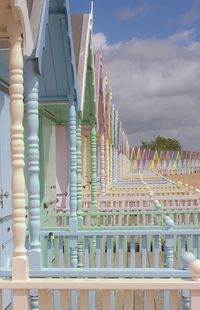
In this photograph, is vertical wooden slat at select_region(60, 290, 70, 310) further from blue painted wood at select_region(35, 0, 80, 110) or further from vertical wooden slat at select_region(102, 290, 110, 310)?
blue painted wood at select_region(35, 0, 80, 110)

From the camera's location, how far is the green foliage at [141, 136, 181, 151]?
4961 inches

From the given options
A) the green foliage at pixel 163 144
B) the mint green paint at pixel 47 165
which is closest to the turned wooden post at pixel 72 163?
the mint green paint at pixel 47 165

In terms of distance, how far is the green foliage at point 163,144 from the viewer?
4961 inches

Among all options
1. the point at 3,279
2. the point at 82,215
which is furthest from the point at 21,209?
the point at 82,215

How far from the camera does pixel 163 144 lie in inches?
5037

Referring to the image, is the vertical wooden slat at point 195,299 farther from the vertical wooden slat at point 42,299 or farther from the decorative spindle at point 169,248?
the decorative spindle at point 169,248

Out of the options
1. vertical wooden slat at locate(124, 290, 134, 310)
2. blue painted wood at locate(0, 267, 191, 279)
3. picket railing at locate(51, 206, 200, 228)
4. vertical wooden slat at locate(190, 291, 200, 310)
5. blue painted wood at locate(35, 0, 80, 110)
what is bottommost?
picket railing at locate(51, 206, 200, 228)

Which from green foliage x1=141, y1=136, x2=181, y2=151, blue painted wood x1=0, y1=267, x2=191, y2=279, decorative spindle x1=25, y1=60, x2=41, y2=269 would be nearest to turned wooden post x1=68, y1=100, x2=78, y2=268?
decorative spindle x1=25, y1=60, x2=41, y2=269

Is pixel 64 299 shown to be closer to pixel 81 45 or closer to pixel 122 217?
pixel 81 45

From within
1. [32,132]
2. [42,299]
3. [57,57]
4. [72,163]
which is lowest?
[42,299]

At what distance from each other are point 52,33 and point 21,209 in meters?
2.97

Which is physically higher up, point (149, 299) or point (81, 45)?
point (81, 45)

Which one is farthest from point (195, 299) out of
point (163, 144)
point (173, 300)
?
point (163, 144)

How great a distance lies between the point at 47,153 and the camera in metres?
9.52
